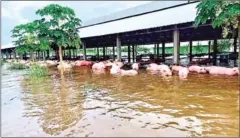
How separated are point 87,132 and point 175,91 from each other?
4.89 m

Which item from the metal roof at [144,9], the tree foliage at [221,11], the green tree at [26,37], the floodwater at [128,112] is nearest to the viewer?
the floodwater at [128,112]

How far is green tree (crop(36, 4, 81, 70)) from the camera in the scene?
20312 millimetres

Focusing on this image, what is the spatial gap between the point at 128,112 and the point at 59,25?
612 inches

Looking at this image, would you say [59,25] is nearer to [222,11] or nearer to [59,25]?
[59,25]

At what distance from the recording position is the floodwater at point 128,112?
563 cm

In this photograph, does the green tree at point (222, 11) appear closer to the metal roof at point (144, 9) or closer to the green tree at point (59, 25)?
the metal roof at point (144, 9)

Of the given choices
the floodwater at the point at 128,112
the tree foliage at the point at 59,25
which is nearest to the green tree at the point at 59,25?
the tree foliage at the point at 59,25

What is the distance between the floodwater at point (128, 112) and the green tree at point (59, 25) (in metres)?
11.0

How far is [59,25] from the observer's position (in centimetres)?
2102

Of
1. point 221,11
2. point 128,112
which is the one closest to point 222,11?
point 221,11

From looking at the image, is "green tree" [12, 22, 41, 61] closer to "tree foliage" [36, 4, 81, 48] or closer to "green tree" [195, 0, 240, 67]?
"tree foliage" [36, 4, 81, 48]

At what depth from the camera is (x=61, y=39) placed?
2081cm

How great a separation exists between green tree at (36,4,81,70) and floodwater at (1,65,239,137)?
36.1ft

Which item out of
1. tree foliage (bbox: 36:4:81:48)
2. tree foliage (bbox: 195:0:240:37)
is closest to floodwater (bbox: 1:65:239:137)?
tree foliage (bbox: 195:0:240:37)
